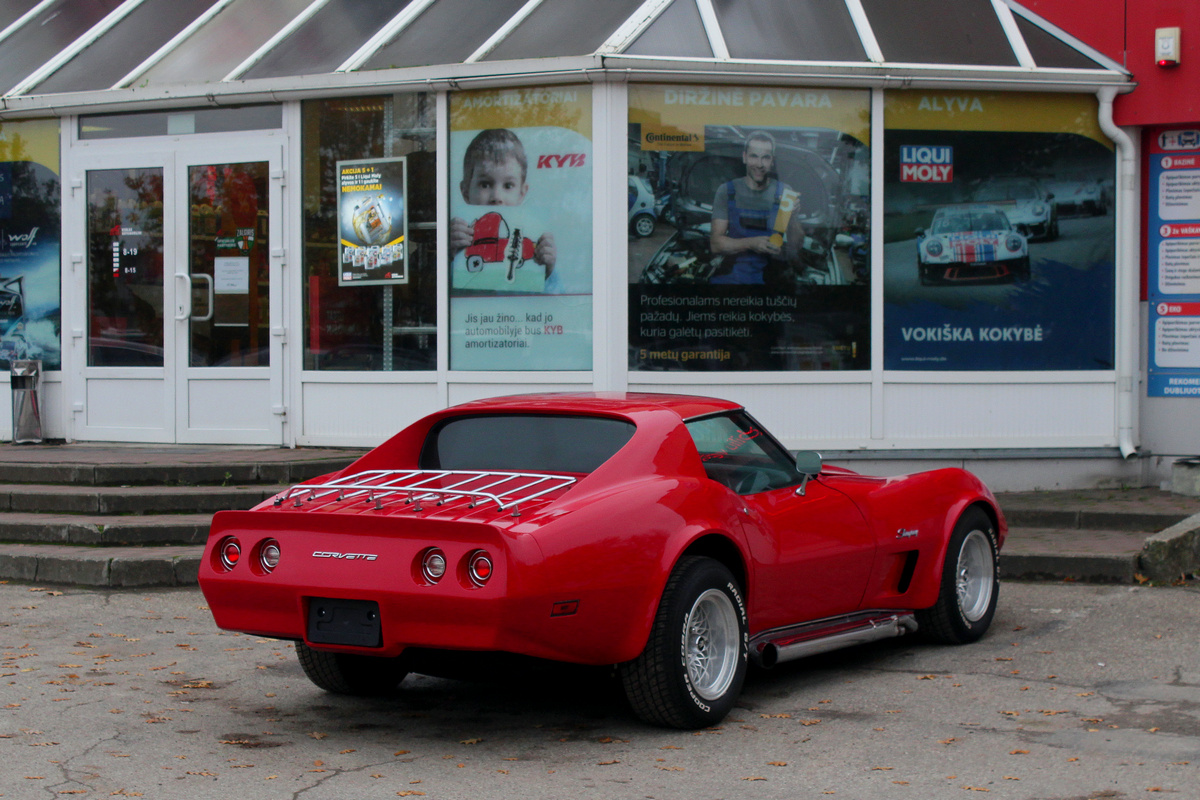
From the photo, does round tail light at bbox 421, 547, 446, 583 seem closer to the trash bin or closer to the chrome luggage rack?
the chrome luggage rack

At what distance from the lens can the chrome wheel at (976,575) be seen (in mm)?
7057

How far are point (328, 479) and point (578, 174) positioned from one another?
5593mm

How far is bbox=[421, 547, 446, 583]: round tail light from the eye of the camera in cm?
480

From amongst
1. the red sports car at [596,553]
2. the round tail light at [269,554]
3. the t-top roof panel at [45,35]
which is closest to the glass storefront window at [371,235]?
the t-top roof panel at [45,35]

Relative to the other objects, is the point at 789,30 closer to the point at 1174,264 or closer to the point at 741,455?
the point at 1174,264

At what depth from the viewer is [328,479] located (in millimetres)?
5848

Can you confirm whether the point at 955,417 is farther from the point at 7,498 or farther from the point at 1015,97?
the point at 7,498

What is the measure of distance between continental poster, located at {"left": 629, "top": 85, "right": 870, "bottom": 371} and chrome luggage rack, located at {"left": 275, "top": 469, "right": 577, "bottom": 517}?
526 centimetres

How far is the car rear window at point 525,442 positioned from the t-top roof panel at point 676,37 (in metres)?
5.47

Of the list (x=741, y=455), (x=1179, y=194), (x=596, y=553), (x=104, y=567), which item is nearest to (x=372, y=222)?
(x=104, y=567)

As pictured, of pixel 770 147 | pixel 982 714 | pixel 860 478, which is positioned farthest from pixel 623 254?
pixel 982 714

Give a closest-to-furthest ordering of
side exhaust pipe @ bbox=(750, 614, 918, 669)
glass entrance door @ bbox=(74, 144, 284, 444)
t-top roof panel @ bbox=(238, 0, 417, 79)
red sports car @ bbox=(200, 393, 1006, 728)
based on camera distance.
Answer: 1. red sports car @ bbox=(200, 393, 1006, 728)
2. side exhaust pipe @ bbox=(750, 614, 918, 669)
3. t-top roof panel @ bbox=(238, 0, 417, 79)
4. glass entrance door @ bbox=(74, 144, 284, 444)

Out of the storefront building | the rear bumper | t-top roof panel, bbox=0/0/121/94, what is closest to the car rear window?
the rear bumper

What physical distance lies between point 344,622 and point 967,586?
370 cm
